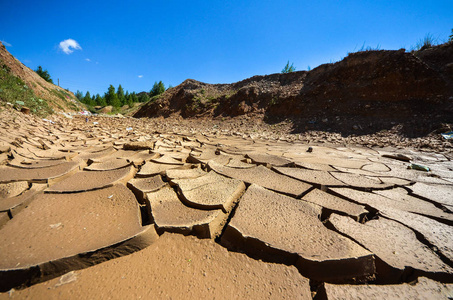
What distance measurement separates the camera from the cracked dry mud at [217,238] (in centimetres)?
59

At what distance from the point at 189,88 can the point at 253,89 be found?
482 centimetres

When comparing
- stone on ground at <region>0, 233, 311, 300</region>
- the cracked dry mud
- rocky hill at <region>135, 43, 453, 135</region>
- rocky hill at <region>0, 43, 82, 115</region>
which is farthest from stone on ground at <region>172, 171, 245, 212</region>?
rocky hill at <region>0, 43, 82, 115</region>

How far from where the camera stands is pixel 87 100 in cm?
3120

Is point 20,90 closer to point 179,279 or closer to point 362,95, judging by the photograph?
point 179,279

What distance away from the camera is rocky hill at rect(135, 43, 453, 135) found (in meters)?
4.65

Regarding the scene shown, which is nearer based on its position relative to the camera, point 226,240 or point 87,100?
point 226,240

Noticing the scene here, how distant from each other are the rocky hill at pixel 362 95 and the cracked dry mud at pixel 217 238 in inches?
180

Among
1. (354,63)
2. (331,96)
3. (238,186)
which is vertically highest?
(354,63)

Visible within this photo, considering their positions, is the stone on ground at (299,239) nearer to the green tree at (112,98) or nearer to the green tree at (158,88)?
the green tree at (158,88)

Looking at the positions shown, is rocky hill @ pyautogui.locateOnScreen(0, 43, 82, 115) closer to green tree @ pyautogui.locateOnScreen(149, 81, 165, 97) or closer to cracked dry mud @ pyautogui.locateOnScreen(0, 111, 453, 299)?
cracked dry mud @ pyautogui.locateOnScreen(0, 111, 453, 299)

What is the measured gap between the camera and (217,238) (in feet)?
2.64

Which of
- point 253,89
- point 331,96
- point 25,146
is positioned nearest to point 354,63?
point 331,96

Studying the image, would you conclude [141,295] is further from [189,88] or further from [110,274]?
[189,88]

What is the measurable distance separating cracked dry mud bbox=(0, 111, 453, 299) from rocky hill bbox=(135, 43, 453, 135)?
180 inches
